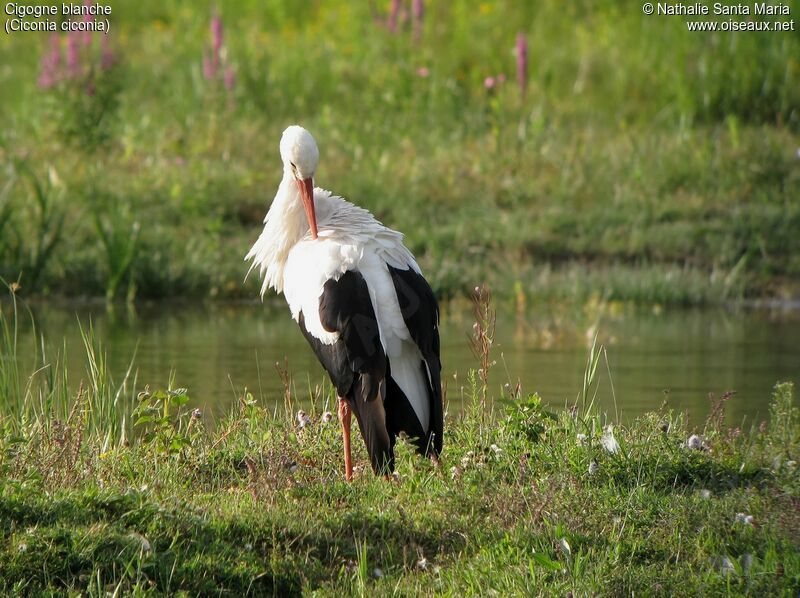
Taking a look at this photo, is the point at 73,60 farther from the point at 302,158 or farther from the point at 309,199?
the point at 309,199

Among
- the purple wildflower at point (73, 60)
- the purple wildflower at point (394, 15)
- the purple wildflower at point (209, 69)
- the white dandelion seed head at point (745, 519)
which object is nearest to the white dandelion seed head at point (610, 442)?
the white dandelion seed head at point (745, 519)

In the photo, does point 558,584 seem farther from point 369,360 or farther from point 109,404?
point 109,404

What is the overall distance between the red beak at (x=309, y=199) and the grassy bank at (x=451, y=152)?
17.2 ft

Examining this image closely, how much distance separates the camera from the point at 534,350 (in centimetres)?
968

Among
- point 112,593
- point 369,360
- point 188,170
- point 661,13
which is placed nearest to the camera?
point 112,593

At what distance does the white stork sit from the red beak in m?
0.19

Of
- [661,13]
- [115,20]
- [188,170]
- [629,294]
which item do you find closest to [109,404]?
[629,294]

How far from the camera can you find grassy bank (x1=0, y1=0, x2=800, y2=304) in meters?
11.9

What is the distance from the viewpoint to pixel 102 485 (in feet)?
16.5

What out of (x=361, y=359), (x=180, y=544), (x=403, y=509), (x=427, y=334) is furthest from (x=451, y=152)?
(x=180, y=544)

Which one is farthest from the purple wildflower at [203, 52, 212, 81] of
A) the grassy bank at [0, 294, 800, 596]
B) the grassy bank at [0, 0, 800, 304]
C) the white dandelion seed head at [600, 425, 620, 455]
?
the white dandelion seed head at [600, 425, 620, 455]

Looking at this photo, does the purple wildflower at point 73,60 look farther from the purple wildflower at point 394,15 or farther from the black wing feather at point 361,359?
the black wing feather at point 361,359

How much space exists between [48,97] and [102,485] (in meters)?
9.81

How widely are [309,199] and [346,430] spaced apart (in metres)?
1.24
